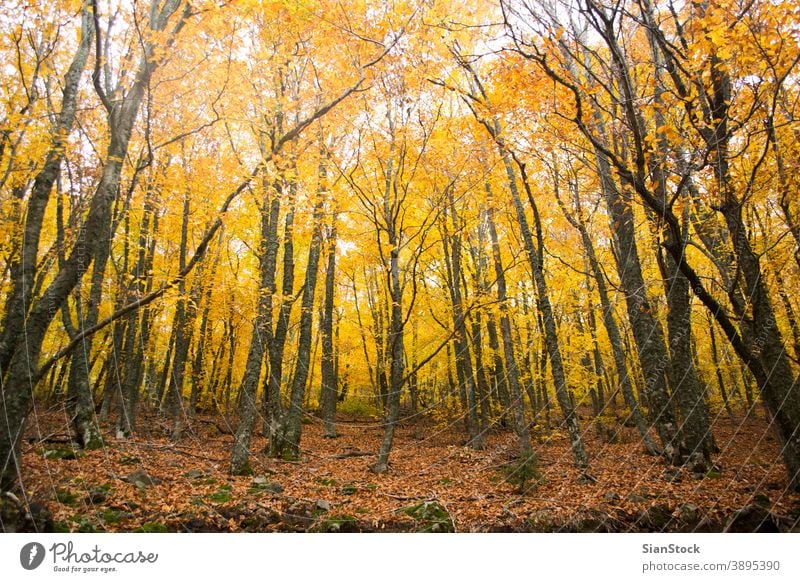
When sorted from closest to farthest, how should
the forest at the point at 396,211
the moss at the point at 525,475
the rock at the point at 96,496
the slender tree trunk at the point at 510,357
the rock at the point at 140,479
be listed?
the forest at the point at 396,211 → the rock at the point at 96,496 → the rock at the point at 140,479 → the moss at the point at 525,475 → the slender tree trunk at the point at 510,357

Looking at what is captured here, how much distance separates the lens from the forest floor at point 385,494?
4500 millimetres

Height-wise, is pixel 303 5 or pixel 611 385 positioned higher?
pixel 303 5

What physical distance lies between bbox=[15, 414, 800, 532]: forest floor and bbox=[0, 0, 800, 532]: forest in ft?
0.16

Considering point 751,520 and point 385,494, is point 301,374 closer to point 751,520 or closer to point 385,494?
point 385,494

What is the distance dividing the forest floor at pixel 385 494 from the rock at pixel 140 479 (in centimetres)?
2

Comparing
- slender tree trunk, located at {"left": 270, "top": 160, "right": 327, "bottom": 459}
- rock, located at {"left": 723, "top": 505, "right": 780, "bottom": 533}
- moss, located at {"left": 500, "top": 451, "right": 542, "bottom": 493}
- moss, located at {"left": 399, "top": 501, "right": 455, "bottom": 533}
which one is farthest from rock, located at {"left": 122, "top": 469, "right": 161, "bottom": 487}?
rock, located at {"left": 723, "top": 505, "right": 780, "bottom": 533}

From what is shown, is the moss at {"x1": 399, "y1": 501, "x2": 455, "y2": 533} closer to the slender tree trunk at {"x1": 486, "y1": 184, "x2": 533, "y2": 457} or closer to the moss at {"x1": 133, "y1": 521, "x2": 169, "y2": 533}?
the slender tree trunk at {"x1": 486, "y1": 184, "x2": 533, "y2": 457}

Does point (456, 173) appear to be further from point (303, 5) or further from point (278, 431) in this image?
point (278, 431)

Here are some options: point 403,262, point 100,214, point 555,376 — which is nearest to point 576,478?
point 555,376

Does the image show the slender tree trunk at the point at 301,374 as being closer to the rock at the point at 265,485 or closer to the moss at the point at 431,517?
the rock at the point at 265,485

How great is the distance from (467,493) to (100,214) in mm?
5813

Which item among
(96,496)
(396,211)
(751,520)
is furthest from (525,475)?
(96,496)

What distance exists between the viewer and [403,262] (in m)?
17.4

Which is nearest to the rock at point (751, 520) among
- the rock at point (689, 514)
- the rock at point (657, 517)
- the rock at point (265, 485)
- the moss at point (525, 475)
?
the rock at point (689, 514)
